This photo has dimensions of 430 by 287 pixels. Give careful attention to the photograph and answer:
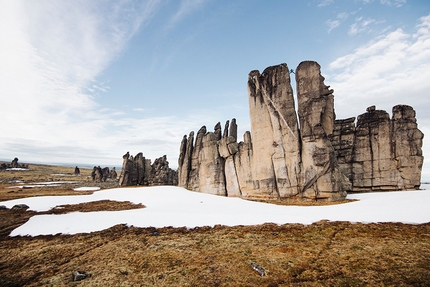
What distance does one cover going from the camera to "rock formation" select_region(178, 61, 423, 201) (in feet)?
69.6

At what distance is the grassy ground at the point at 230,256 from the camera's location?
22.1 feet

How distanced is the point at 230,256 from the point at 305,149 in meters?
16.1

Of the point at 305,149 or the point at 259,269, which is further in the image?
the point at 305,149

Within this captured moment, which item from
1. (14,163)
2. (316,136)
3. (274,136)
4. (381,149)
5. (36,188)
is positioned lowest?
(36,188)

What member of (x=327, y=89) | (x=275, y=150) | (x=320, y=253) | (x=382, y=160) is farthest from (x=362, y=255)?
(x=382, y=160)

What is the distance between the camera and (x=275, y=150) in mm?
23266

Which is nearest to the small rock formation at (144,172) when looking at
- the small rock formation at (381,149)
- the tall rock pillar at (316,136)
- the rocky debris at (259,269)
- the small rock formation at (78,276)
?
the tall rock pillar at (316,136)

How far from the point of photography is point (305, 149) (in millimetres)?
21719

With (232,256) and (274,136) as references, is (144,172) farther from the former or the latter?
(232,256)

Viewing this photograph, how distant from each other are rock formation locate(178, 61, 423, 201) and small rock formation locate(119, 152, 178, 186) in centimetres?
2072

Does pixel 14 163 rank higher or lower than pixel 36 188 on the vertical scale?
higher

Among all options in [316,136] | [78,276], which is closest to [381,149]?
[316,136]

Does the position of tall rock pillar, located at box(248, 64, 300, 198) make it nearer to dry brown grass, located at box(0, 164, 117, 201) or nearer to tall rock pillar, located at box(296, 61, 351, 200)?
tall rock pillar, located at box(296, 61, 351, 200)

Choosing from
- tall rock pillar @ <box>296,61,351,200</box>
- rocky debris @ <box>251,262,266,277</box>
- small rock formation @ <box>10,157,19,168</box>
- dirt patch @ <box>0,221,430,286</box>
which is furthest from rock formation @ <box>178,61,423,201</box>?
small rock formation @ <box>10,157,19,168</box>
